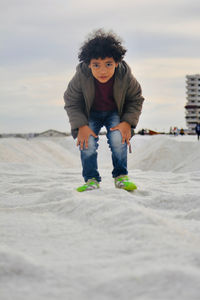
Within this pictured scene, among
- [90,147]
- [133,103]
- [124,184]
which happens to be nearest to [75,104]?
[90,147]

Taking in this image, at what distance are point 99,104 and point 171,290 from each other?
245cm

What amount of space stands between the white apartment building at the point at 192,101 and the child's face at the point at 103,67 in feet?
174

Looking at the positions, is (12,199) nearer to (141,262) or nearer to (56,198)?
(56,198)

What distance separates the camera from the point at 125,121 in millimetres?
3469

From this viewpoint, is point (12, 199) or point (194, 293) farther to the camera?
point (12, 199)

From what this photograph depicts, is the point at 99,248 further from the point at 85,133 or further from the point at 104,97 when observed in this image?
the point at 104,97

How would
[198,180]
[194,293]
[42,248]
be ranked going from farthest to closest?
1. [198,180]
2. [42,248]
3. [194,293]

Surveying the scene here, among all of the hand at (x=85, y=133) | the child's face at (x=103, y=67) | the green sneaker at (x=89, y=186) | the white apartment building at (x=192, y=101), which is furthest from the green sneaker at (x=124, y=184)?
the white apartment building at (x=192, y=101)

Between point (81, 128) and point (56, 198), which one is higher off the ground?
point (81, 128)

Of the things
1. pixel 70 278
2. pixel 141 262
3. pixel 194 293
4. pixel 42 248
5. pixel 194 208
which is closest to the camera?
pixel 194 293

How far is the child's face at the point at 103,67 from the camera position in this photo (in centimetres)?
322

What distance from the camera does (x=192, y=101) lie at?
58.0 meters

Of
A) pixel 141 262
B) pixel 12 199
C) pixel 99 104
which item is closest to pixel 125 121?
pixel 99 104

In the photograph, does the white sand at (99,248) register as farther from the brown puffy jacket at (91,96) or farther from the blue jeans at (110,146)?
the brown puffy jacket at (91,96)
